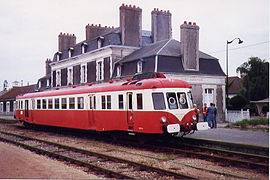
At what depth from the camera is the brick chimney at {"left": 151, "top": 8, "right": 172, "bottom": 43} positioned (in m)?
37.5

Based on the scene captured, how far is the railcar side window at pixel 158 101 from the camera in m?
13.0

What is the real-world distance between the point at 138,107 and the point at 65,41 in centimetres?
3888

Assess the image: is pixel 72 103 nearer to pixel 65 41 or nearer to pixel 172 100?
pixel 172 100

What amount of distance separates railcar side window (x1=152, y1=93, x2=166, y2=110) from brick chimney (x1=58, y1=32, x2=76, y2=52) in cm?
3820

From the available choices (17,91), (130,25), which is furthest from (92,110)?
(17,91)

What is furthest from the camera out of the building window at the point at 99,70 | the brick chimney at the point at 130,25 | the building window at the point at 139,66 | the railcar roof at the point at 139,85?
the building window at the point at 99,70

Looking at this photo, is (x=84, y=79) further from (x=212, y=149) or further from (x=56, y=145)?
(x=212, y=149)

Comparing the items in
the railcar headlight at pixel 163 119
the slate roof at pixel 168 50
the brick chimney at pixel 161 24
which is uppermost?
the brick chimney at pixel 161 24

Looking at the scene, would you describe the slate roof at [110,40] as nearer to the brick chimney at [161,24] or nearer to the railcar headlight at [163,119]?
the brick chimney at [161,24]

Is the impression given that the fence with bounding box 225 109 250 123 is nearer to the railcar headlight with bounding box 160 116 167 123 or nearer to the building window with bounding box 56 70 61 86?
the railcar headlight with bounding box 160 116 167 123

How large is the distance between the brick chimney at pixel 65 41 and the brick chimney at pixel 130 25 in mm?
15735

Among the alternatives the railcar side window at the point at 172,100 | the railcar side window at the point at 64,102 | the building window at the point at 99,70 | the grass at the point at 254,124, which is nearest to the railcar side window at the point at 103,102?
the railcar side window at the point at 172,100

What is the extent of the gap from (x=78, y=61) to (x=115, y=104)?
2853 cm

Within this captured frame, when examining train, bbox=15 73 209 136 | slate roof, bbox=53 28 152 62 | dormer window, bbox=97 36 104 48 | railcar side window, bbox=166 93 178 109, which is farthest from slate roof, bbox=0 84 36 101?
railcar side window, bbox=166 93 178 109
